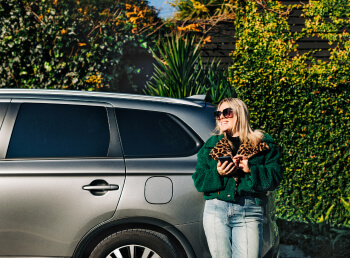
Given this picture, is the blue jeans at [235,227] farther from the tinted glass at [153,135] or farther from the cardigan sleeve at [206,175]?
the tinted glass at [153,135]

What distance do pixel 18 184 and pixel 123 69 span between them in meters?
5.54

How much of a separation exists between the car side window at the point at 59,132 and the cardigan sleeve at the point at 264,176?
1065 millimetres

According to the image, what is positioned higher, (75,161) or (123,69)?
(123,69)

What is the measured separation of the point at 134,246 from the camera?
11.1 ft

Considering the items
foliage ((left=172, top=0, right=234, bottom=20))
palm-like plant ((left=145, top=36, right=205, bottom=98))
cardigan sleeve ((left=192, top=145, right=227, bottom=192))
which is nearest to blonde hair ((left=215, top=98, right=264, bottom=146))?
cardigan sleeve ((left=192, top=145, right=227, bottom=192))

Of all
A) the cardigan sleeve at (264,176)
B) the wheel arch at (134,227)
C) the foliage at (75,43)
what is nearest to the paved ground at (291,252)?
the wheel arch at (134,227)

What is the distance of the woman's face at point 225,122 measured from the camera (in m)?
3.22

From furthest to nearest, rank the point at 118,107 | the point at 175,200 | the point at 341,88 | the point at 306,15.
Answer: the point at 306,15 → the point at 341,88 → the point at 118,107 → the point at 175,200

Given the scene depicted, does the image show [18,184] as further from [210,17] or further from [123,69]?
[210,17]

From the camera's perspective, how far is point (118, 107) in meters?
3.66

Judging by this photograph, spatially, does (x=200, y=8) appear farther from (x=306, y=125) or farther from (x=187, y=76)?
(x=306, y=125)

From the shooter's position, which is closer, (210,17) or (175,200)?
(175,200)

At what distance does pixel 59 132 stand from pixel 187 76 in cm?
434

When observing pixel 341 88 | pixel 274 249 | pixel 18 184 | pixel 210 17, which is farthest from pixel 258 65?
pixel 18 184
